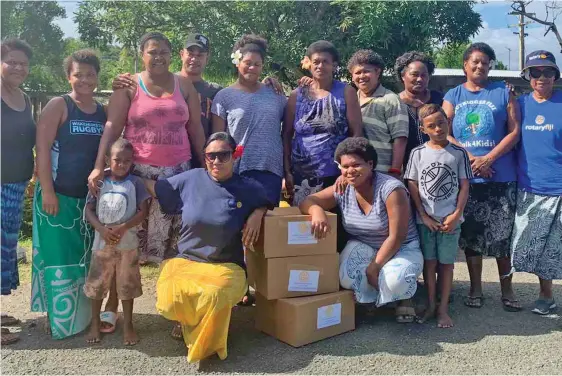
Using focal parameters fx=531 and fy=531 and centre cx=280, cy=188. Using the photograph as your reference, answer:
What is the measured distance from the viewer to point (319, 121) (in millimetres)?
4375

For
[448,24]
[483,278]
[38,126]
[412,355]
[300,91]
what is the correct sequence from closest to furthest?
[412,355] < [38,126] < [300,91] < [483,278] < [448,24]

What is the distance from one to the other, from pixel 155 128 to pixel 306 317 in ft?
5.95

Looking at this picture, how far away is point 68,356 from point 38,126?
168 cm

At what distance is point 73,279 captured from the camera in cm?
409

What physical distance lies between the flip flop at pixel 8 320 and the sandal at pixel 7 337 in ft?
0.59

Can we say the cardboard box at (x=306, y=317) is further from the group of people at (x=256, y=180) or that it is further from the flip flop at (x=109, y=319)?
the flip flop at (x=109, y=319)

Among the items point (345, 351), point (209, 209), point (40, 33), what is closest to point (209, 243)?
point (209, 209)

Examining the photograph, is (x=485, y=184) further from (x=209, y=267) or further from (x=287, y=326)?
(x=209, y=267)

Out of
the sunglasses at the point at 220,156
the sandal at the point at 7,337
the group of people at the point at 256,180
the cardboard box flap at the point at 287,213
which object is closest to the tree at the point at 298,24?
the group of people at the point at 256,180

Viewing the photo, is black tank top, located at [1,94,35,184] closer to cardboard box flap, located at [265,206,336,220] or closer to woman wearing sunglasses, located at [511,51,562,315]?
cardboard box flap, located at [265,206,336,220]

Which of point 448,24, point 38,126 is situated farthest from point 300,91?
point 448,24

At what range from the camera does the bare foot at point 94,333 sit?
3906 millimetres

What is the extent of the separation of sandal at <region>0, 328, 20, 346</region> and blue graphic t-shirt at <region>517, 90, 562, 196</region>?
424 centimetres

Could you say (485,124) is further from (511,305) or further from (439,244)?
(511,305)
